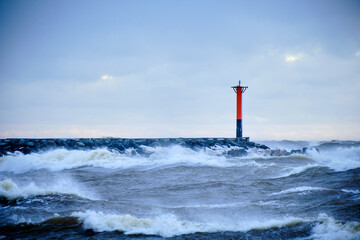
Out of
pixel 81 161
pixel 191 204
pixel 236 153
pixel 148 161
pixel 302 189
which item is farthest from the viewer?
pixel 236 153

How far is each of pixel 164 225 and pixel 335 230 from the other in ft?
6.91

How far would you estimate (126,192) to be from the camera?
6910 mm

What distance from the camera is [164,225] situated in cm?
419

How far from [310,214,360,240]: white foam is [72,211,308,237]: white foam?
1.02 ft

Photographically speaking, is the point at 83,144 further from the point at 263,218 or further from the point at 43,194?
the point at 263,218

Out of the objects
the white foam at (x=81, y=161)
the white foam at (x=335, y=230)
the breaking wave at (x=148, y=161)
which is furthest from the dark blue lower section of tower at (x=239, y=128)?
the white foam at (x=335, y=230)

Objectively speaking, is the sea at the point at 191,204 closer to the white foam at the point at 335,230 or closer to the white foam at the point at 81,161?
the white foam at the point at 335,230

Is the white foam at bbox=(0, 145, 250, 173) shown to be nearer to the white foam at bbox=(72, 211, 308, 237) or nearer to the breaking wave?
the breaking wave

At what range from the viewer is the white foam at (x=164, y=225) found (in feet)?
13.3

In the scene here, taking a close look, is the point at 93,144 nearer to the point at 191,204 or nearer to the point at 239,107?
the point at 239,107

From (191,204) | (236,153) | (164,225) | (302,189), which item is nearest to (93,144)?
(236,153)

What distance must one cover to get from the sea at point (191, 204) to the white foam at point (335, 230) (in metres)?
0.01

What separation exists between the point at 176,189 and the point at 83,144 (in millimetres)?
10341

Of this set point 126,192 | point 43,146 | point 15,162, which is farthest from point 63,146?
point 126,192
